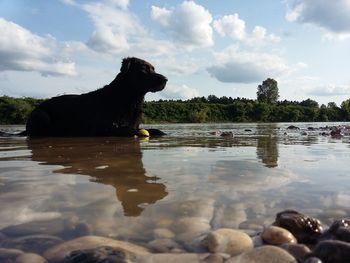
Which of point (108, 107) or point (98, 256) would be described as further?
point (108, 107)

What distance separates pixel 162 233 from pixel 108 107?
8.82 m

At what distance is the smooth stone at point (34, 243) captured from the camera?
1795mm

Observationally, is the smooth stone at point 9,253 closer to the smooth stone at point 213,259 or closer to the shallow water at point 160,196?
the shallow water at point 160,196

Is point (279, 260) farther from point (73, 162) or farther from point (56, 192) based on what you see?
point (73, 162)

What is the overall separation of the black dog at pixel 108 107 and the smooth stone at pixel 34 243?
834 centimetres

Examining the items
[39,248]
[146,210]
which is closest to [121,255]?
[39,248]

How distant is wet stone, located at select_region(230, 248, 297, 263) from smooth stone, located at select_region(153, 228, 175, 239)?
1.24 ft

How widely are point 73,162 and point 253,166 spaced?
204 centimetres

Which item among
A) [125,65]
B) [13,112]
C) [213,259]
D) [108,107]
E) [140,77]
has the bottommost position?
[213,259]

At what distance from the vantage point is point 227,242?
6.06 feet

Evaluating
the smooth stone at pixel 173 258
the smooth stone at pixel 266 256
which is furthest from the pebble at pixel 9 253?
the smooth stone at pixel 266 256

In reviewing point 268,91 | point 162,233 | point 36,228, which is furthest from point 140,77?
point 268,91

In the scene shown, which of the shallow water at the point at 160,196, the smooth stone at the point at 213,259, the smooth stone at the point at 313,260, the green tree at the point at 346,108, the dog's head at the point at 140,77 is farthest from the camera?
the green tree at the point at 346,108

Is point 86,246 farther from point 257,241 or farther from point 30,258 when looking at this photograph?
point 257,241
